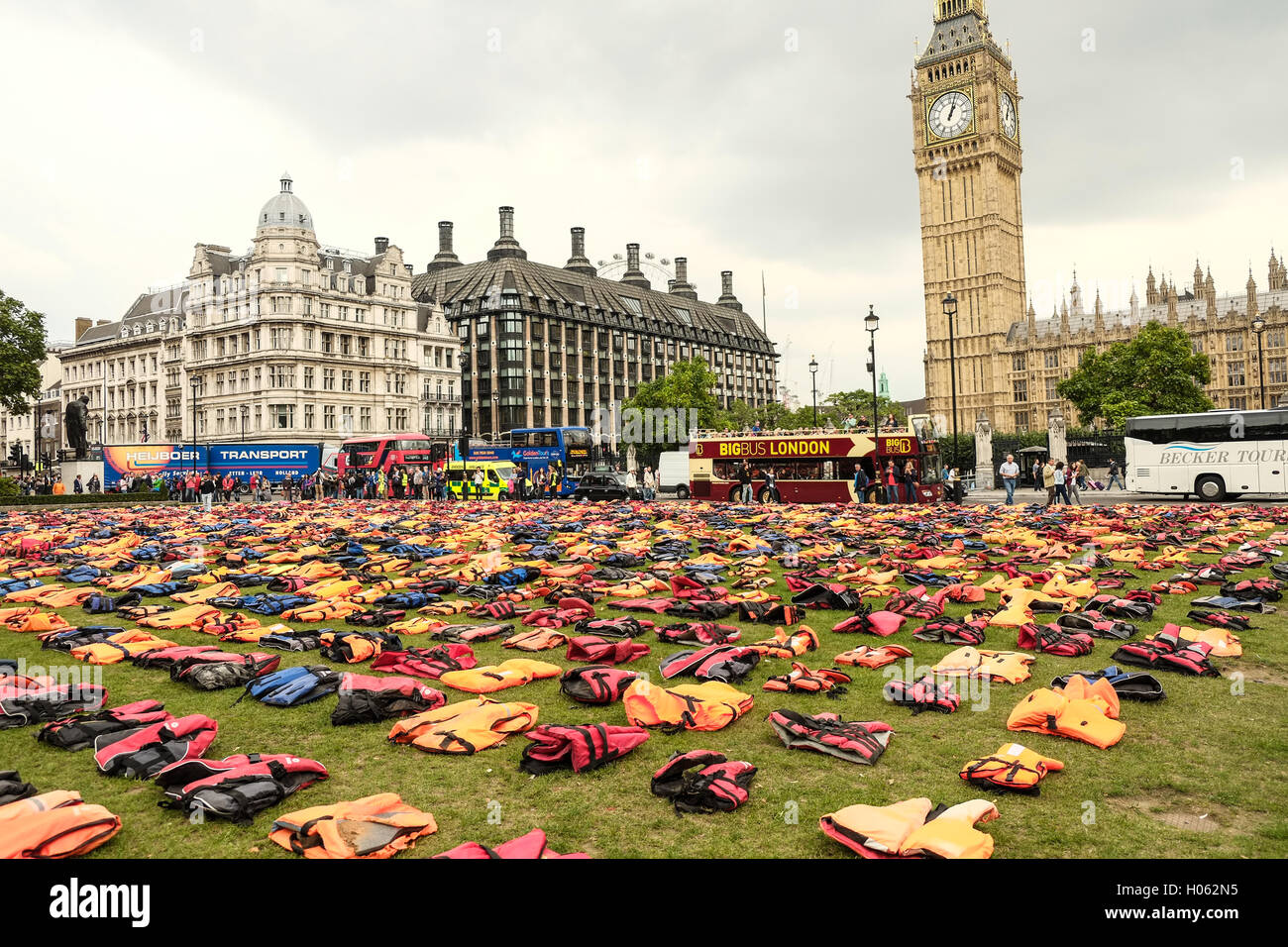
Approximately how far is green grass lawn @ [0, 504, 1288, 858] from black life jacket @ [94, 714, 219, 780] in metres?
0.10

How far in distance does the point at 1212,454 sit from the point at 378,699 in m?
34.7

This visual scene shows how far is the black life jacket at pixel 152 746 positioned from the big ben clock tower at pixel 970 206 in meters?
110

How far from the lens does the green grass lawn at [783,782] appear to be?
4066mm

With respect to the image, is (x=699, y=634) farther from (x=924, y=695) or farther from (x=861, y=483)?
(x=861, y=483)

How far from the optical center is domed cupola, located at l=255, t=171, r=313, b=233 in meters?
73.9

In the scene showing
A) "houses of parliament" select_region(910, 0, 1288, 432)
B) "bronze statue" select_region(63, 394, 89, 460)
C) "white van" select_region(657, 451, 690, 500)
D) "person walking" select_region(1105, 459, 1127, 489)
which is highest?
"houses of parliament" select_region(910, 0, 1288, 432)

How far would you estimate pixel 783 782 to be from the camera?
15.9 ft

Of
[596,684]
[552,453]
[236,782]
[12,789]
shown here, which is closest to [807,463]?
[552,453]

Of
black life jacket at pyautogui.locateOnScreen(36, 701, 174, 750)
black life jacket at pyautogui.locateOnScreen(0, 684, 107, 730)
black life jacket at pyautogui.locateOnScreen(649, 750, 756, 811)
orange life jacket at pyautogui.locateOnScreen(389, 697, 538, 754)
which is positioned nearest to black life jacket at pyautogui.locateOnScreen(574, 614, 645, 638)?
orange life jacket at pyautogui.locateOnScreen(389, 697, 538, 754)

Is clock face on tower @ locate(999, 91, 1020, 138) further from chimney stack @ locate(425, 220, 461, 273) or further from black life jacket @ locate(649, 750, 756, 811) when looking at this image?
black life jacket @ locate(649, 750, 756, 811)

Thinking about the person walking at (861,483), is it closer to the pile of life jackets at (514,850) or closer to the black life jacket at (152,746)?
the black life jacket at (152,746)

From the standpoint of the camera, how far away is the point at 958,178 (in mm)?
106438
